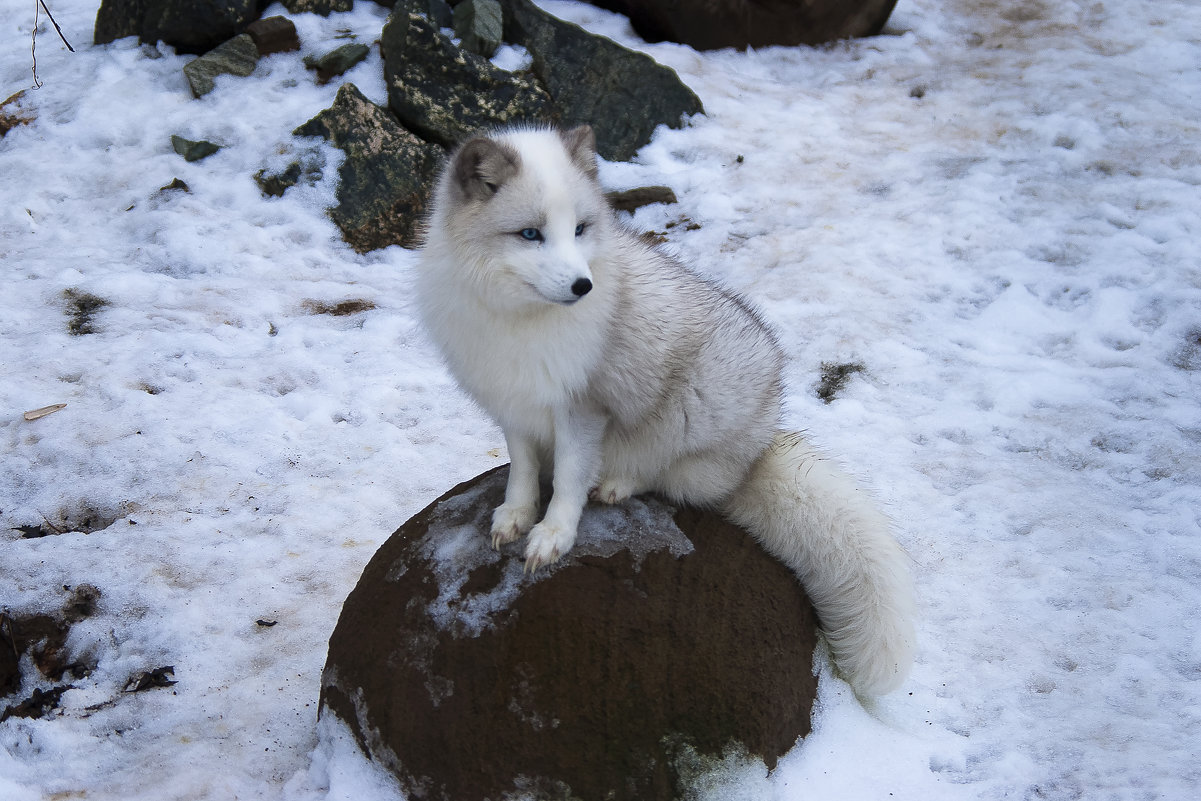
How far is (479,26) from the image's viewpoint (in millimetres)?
7168

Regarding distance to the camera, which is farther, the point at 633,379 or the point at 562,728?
the point at 633,379

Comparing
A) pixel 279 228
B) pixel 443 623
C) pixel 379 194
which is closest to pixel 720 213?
pixel 379 194

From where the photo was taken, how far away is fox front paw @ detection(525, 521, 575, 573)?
2947 millimetres

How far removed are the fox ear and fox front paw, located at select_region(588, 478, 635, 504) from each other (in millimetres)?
1016

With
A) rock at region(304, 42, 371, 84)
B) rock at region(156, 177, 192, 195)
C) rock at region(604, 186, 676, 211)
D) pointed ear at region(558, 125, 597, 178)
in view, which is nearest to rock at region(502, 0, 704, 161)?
rock at region(604, 186, 676, 211)

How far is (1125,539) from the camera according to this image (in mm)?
4191

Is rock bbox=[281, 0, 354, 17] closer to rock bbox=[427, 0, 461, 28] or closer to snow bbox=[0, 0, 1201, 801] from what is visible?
snow bbox=[0, 0, 1201, 801]

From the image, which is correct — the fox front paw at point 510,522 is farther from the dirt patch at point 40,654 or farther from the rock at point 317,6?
the rock at point 317,6

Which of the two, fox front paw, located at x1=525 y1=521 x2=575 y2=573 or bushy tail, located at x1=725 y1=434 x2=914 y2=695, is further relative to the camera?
bushy tail, located at x1=725 y1=434 x2=914 y2=695

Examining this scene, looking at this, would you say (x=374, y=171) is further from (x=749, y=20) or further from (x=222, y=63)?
(x=749, y=20)

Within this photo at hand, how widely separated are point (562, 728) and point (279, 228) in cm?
462

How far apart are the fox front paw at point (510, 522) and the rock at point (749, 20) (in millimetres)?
6203

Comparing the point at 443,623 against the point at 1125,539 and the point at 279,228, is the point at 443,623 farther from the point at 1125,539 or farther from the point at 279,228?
the point at 279,228

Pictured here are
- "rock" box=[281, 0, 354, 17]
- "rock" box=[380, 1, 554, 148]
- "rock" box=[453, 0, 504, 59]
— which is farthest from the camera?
"rock" box=[281, 0, 354, 17]
